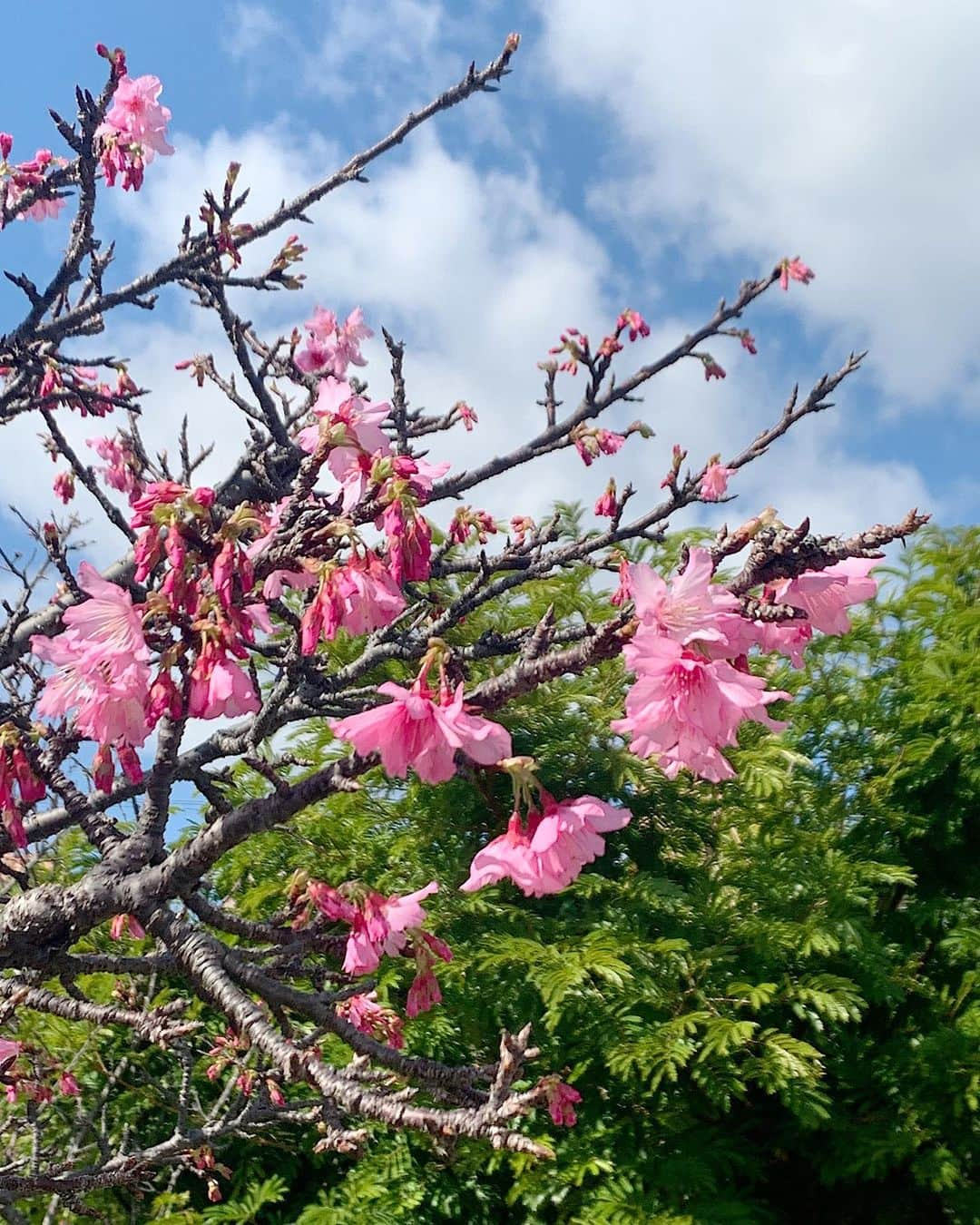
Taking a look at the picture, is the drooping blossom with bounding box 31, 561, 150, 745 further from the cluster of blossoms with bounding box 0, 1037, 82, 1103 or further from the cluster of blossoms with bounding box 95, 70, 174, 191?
the cluster of blossoms with bounding box 95, 70, 174, 191

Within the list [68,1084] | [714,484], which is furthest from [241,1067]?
[714,484]

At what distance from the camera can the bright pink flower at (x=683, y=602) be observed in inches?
43.6

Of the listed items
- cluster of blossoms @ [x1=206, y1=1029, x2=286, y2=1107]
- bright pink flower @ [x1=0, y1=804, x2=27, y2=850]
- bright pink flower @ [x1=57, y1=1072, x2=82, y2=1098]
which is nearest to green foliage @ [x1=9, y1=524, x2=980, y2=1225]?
cluster of blossoms @ [x1=206, y1=1029, x2=286, y2=1107]

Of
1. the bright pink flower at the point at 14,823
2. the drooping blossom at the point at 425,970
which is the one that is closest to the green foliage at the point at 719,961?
the drooping blossom at the point at 425,970

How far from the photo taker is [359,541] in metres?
1.39

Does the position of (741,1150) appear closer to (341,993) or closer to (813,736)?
(813,736)

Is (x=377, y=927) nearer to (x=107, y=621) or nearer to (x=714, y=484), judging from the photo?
(x=107, y=621)

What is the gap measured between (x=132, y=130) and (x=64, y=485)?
135cm

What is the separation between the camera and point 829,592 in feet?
4.25

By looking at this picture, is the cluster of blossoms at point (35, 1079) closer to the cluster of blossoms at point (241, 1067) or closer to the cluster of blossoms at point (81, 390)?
the cluster of blossoms at point (241, 1067)

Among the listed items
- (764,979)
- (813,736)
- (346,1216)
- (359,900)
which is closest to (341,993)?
(359,900)

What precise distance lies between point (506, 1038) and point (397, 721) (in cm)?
37

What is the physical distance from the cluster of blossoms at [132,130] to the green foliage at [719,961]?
2042mm

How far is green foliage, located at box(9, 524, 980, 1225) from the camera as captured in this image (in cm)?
289
